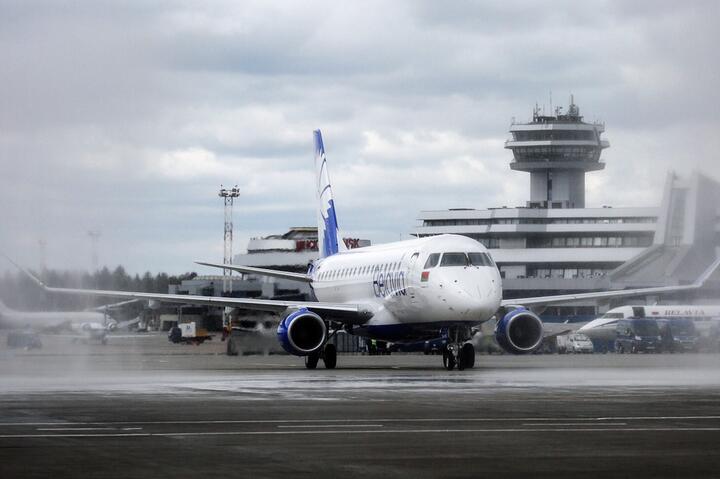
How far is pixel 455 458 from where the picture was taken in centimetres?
1623

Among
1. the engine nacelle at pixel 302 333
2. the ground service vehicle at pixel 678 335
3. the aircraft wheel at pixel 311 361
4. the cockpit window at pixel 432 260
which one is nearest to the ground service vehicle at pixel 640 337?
the ground service vehicle at pixel 678 335

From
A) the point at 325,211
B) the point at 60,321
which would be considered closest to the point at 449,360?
the point at 325,211

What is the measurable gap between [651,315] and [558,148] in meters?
84.0

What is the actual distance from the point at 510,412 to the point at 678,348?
59387mm

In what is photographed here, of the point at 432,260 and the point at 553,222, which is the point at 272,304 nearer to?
the point at 432,260

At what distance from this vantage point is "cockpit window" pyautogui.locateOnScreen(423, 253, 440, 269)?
45469 millimetres

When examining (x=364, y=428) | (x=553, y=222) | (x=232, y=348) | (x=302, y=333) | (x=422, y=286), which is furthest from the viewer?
(x=553, y=222)

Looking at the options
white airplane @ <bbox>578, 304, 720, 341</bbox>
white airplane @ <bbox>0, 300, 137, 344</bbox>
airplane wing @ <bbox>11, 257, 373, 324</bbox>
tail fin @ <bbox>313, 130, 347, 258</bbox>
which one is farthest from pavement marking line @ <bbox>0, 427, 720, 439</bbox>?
white airplane @ <bbox>578, 304, 720, 341</bbox>

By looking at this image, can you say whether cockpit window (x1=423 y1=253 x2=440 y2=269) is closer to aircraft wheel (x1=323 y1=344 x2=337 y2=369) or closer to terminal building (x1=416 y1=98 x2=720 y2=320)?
aircraft wheel (x1=323 y1=344 x2=337 y2=369)

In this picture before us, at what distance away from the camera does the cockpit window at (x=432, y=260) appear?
45469mm

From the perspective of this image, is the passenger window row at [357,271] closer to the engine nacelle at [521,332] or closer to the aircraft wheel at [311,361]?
the aircraft wheel at [311,361]

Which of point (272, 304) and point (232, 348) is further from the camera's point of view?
point (232, 348)

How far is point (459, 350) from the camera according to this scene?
1778 inches

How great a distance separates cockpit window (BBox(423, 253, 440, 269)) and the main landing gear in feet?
7.81
